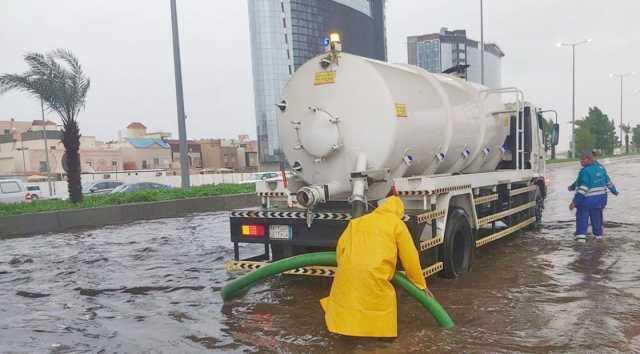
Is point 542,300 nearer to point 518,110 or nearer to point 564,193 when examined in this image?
point 518,110

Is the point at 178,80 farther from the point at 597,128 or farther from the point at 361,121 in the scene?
the point at 597,128

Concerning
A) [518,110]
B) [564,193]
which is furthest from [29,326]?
[564,193]

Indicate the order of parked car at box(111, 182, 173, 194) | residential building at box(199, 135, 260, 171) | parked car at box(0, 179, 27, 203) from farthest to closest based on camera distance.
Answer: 1. residential building at box(199, 135, 260, 171)
2. parked car at box(111, 182, 173, 194)
3. parked car at box(0, 179, 27, 203)

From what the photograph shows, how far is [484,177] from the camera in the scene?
8.08 metres

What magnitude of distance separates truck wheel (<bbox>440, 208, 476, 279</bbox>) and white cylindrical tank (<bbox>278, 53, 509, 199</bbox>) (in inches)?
31.0

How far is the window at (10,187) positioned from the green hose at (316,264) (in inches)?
639

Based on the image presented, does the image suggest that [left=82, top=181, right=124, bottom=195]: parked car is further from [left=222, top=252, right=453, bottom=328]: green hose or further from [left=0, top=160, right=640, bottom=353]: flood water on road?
[left=222, top=252, right=453, bottom=328]: green hose

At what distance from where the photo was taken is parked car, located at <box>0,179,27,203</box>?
750 inches

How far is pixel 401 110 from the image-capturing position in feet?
21.1

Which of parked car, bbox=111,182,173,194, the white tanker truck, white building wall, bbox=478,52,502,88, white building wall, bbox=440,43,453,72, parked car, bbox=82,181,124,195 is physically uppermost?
white building wall, bbox=478,52,502,88

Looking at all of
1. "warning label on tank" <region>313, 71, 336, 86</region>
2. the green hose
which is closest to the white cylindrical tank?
"warning label on tank" <region>313, 71, 336, 86</region>

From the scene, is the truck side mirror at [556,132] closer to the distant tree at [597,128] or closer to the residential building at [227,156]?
the distant tree at [597,128]

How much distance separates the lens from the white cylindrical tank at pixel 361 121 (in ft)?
20.8

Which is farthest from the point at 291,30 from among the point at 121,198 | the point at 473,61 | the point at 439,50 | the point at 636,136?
the point at 636,136
